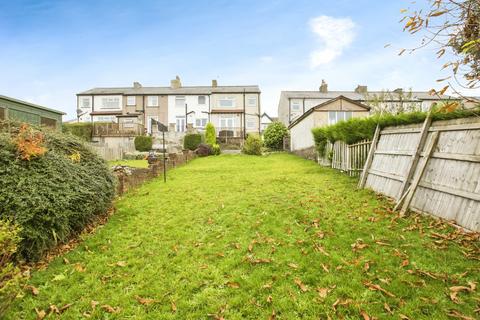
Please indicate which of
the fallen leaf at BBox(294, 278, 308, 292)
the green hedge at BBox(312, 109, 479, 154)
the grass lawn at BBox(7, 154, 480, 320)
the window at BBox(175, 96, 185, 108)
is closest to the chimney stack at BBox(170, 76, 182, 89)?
the window at BBox(175, 96, 185, 108)

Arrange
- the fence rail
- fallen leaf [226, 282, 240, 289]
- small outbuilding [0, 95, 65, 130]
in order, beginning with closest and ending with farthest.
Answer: fallen leaf [226, 282, 240, 289] < the fence rail < small outbuilding [0, 95, 65, 130]

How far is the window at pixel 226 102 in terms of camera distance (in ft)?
129

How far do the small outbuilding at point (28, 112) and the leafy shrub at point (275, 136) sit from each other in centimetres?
2137

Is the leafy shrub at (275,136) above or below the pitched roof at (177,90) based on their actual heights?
below

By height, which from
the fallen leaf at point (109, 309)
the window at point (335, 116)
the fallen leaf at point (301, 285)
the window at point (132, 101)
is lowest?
the fallen leaf at point (109, 309)

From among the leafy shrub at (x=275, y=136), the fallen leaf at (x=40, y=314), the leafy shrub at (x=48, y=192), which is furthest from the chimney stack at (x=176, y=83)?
the fallen leaf at (x=40, y=314)

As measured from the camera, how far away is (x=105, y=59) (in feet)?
58.9

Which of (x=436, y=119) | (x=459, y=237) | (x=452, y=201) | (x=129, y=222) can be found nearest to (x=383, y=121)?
(x=436, y=119)

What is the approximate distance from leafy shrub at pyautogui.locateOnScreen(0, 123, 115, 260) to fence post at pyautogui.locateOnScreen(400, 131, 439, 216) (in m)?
6.66

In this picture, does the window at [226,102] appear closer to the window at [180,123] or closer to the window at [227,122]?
the window at [227,122]

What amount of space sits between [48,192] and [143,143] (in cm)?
2514

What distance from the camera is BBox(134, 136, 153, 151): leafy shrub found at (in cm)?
2852

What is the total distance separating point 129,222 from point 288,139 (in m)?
27.8

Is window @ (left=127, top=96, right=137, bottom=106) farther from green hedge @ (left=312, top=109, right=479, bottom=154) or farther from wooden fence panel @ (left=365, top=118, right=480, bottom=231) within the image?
wooden fence panel @ (left=365, top=118, right=480, bottom=231)
